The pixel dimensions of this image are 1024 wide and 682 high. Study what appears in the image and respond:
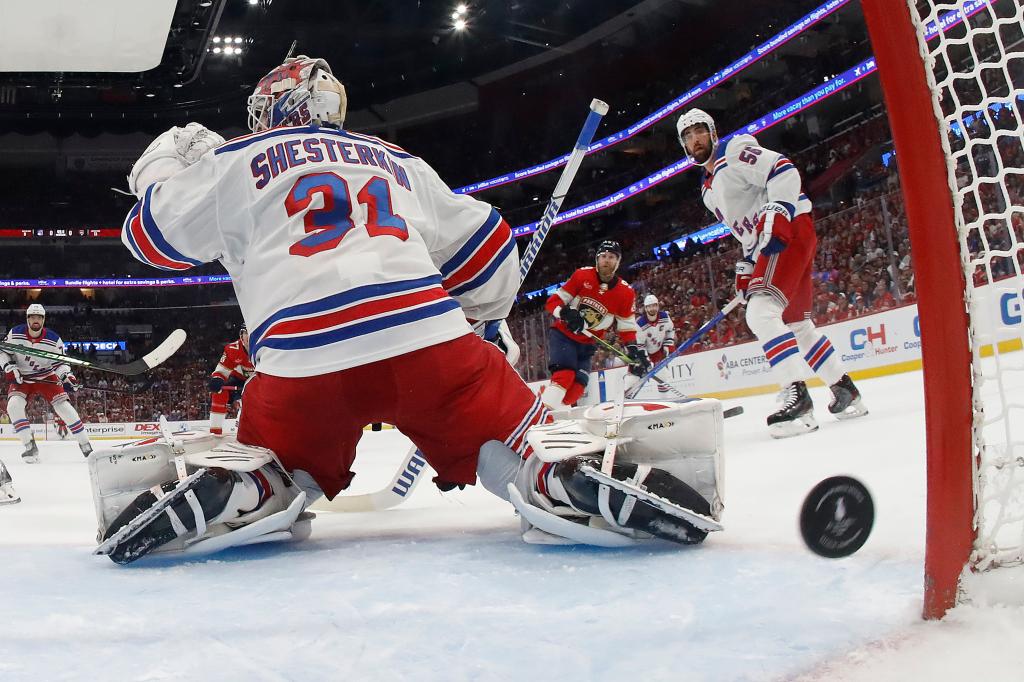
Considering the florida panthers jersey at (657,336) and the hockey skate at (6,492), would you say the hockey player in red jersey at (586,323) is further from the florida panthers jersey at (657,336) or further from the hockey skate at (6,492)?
the hockey skate at (6,492)

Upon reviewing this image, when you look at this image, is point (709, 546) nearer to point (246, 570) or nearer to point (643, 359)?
point (246, 570)

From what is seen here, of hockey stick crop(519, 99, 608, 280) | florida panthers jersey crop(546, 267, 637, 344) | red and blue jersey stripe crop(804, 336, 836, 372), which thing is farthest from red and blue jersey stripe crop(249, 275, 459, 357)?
florida panthers jersey crop(546, 267, 637, 344)

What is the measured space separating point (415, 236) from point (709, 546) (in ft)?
2.72

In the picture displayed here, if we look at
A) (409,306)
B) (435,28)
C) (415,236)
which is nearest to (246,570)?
(409,306)

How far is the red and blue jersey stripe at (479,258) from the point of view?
1.83 meters

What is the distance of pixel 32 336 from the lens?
21.8 feet

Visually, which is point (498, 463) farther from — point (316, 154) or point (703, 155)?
point (703, 155)

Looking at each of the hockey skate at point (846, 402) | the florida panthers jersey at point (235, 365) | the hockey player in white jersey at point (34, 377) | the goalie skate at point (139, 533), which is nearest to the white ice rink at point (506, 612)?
the goalie skate at point (139, 533)

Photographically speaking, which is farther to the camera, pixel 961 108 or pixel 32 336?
pixel 32 336

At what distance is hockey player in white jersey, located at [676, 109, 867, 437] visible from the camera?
3.37m

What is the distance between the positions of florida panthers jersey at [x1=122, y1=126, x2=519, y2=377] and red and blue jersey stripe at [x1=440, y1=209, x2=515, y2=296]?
2.7 inches

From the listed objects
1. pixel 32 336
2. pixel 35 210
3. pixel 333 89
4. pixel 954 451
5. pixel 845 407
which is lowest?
pixel 845 407

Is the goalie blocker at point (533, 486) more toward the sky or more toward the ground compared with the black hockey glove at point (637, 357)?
more toward the ground

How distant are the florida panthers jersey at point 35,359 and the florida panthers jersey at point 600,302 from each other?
4490 millimetres
